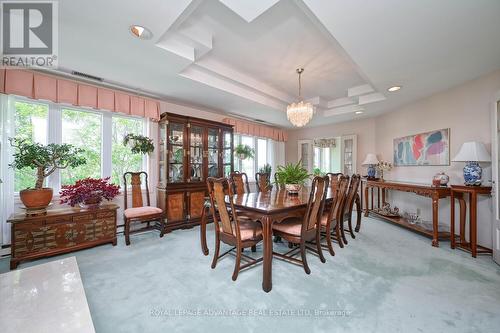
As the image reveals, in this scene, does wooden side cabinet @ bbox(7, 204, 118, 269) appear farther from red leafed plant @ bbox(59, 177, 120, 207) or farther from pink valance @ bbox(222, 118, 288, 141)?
pink valance @ bbox(222, 118, 288, 141)

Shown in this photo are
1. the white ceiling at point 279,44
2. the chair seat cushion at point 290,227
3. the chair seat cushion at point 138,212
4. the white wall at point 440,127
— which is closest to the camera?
the white ceiling at point 279,44

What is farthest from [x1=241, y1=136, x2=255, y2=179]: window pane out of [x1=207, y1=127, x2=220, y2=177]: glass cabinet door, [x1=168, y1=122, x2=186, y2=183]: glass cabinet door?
[x1=168, y1=122, x2=186, y2=183]: glass cabinet door

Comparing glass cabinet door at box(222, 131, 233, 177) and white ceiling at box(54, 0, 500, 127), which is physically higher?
white ceiling at box(54, 0, 500, 127)

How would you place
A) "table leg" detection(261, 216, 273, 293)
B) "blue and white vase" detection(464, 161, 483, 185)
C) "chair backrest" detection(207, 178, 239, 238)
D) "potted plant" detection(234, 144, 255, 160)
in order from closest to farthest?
"table leg" detection(261, 216, 273, 293) < "chair backrest" detection(207, 178, 239, 238) < "blue and white vase" detection(464, 161, 483, 185) < "potted plant" detection(234, 144, 255, 160)

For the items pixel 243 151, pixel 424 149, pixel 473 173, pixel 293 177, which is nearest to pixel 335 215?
pixel 293 177

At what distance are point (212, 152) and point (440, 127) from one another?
162 inches

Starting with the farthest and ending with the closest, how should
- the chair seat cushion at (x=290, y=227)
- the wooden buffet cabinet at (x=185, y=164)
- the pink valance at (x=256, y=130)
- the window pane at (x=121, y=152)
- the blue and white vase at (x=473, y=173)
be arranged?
the pink valance at (x=256, y=130) < the wooden buffet cabinet at (x=185, y=164) < the window pane at (x=121, y=152) < the blue and white vase at (x=473, y=173) < the chair seat cushion at (x=290, y=227)

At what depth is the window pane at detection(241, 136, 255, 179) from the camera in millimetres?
5790

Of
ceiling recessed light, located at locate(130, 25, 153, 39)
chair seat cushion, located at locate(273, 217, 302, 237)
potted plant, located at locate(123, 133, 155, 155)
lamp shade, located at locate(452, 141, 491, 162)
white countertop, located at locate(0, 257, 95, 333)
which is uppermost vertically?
ceiling recessed light, located at locate(130, 25, 153, 39)

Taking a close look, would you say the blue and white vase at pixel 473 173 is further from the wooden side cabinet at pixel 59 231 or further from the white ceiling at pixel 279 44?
the wooden side cabinet at pixel 59 231

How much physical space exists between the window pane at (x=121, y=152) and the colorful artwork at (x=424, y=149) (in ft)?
17.0

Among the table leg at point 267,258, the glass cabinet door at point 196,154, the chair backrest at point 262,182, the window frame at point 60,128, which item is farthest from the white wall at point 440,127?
the window frame at point 60,128

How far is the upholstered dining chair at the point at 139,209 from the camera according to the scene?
119 inches

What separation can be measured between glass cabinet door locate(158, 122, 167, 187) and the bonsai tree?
3.91 feet
